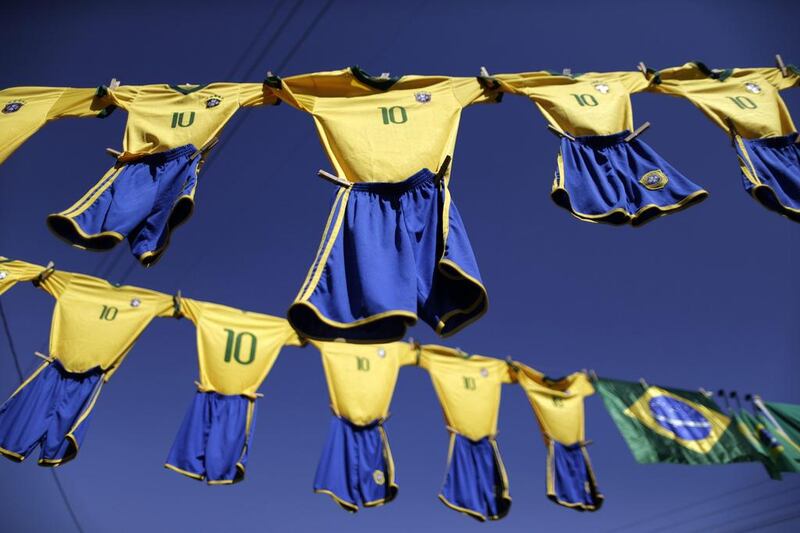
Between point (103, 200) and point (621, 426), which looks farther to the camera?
point (621, 426)

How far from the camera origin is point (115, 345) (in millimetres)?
6051

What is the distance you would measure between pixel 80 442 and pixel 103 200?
2.92m

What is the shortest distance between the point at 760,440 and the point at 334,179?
6487 millimetres

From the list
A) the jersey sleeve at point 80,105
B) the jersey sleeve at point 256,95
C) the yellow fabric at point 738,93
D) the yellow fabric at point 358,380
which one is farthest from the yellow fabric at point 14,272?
the yellow fabric at point 738,93

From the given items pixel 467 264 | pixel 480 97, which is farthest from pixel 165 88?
pixel 467 264

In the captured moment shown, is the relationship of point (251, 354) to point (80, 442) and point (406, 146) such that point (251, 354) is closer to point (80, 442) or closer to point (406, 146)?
point (80, 442)

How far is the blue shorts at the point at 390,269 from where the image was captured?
2871 mm

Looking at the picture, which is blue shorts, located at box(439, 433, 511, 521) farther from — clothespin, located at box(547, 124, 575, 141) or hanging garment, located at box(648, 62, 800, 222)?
hanging garment, located at box(648, 62, 800, 222)

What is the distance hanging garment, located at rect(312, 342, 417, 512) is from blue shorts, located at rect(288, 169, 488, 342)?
344 centimetres

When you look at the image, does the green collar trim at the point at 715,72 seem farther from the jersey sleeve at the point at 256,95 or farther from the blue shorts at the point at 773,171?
the jersey sleeve at the point at 256,95

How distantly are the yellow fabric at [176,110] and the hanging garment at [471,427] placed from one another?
4300 mm

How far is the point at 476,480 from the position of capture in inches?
274

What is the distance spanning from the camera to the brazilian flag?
259 inches

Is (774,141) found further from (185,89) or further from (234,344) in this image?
(234,344)
